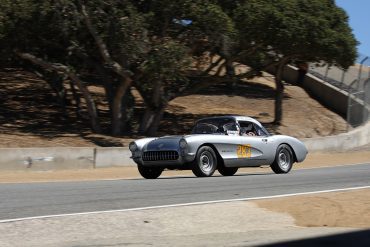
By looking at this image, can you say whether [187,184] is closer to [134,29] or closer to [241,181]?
[241,181]

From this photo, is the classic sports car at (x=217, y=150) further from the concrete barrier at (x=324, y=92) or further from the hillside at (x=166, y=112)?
the concrete barrier at (x=324, y=92)

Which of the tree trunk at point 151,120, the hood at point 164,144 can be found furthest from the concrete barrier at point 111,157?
the tree trunk at point 151,120

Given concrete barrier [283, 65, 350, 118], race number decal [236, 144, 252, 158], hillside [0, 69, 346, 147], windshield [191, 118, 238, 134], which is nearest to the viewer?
race number decal [236, 144, 252, 158]

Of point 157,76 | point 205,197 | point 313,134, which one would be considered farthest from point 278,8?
point 205,197

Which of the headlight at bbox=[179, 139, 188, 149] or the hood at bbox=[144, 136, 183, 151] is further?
the hood at bbox=[144, 136, 183, 151]

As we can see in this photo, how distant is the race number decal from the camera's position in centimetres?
1648

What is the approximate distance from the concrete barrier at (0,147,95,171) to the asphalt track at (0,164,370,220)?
707 cm

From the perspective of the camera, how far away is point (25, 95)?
36656mm

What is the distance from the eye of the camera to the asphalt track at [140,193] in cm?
986

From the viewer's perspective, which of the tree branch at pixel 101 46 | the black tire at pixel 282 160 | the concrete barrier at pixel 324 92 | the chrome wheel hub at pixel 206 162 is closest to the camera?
the chrome wheel hub at pixel 206 162

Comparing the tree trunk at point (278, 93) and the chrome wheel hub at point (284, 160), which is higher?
the tree trunk at point (278, 93)

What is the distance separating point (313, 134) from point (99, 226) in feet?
93.2

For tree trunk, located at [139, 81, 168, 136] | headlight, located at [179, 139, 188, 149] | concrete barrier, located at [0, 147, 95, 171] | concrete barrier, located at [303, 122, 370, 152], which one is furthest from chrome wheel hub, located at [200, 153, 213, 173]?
tree trunk, located at [139, 81, 168, 136]

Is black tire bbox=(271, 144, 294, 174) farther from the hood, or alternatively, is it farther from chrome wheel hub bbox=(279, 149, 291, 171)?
the hood
